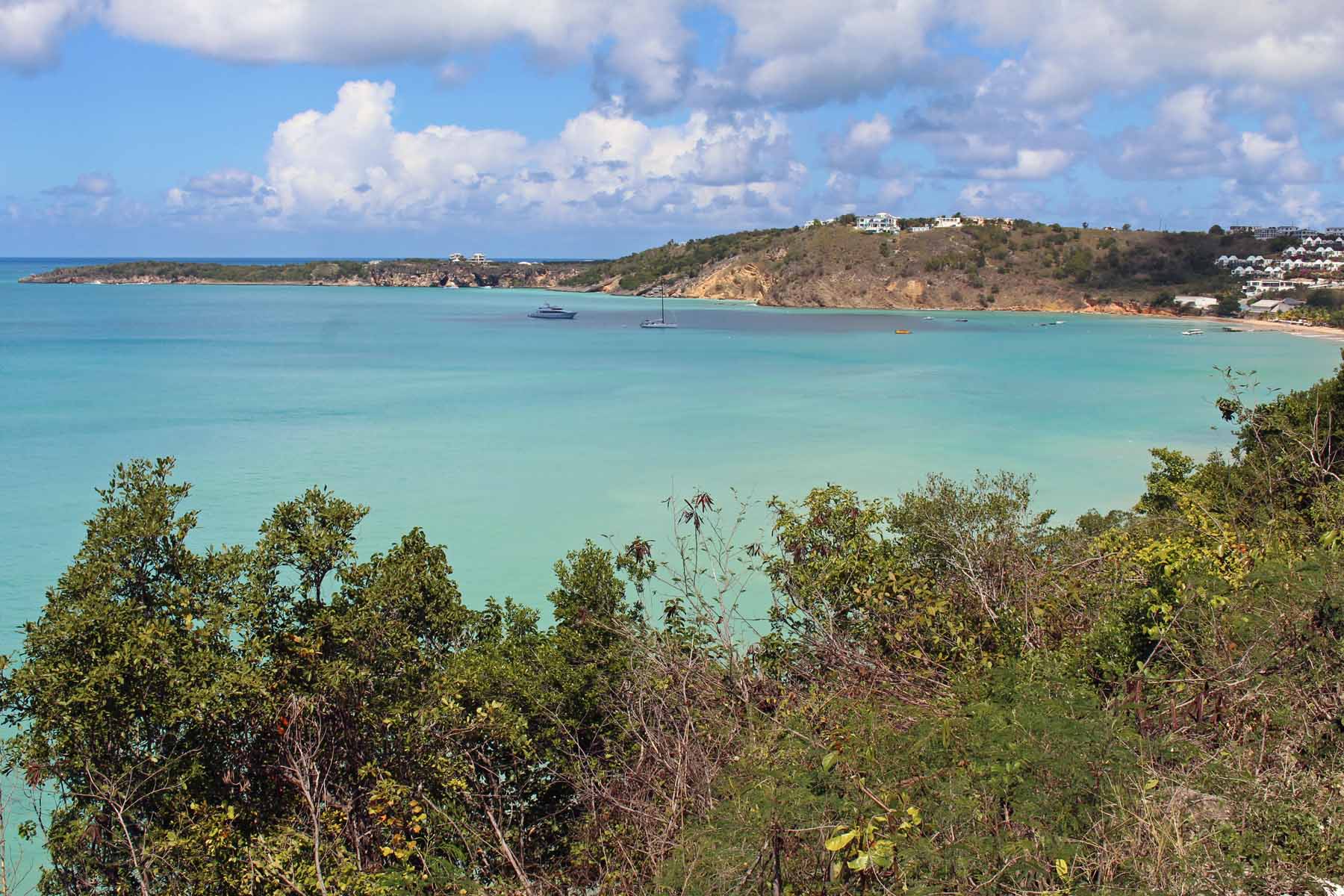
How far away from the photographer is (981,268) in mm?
90000

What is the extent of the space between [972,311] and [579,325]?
1440 inches

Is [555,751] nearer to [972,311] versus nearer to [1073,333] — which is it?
[1073,333]

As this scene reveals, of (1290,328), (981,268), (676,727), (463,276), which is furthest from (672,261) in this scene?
(676,727)

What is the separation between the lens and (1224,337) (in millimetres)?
58906

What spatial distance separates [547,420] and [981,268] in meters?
70.6

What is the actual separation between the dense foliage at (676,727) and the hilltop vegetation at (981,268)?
3266 inches

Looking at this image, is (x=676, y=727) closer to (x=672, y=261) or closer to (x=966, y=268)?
(x=966, y=268)

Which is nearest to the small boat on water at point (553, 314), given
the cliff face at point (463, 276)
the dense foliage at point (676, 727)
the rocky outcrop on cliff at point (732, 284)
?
the rocky outcrop on cliff at point (732, 284)

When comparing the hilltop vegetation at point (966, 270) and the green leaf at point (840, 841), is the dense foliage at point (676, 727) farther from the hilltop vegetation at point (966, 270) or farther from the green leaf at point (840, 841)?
the hilltop vegetation at point (966, 270)

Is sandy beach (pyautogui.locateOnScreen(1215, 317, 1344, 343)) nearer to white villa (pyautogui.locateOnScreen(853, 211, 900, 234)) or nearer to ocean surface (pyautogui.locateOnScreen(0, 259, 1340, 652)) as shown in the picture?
ocean surface (pyautogui.locateOnScreen(0, 259, 1340, 652))

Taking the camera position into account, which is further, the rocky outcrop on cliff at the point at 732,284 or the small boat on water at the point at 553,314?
the rocky outcrop on cliff at the point at 732,284

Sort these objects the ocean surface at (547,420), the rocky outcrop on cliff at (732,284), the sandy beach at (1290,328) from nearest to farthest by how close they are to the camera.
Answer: the ocean surface at (547,420)
the sandy beach at (1290,328)
the rocky outcrop on cliff at (732,284)

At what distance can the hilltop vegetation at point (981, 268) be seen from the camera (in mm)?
83938

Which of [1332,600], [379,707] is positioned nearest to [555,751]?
[379,707]
